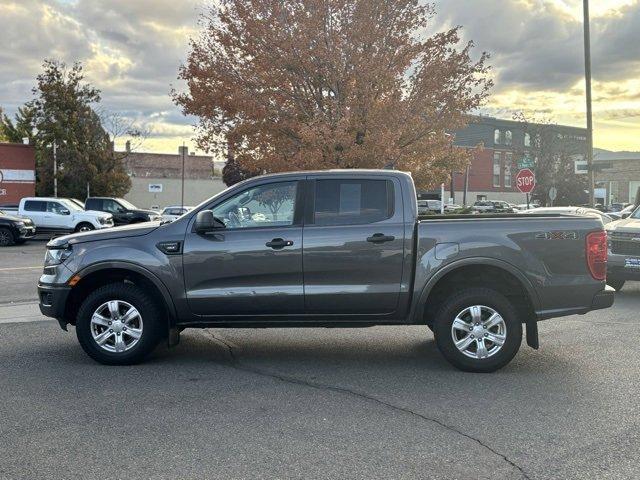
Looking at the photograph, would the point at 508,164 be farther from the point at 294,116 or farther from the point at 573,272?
the point at 573,272

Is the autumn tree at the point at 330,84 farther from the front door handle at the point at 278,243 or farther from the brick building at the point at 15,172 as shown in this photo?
the brick building at the point at 15,172

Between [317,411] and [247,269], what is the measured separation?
173cm

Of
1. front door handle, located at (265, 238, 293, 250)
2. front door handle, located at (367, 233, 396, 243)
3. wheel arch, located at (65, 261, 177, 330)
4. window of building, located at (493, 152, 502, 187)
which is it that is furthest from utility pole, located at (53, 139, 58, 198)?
window of building, located at (493, 152, 502, 187)

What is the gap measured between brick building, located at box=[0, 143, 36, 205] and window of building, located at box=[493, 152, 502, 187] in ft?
181

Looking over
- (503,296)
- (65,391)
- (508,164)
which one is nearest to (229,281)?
(65,391)

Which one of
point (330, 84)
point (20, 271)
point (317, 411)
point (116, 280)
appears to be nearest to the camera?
point (317, 411)

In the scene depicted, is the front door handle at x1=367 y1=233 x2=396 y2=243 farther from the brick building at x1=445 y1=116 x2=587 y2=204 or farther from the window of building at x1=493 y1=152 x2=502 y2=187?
the window of building at x1=493 y1=152 x2=502 y2=187

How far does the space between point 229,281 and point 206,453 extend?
2306mm

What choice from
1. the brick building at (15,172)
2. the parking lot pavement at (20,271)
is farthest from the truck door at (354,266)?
the brick building at (15,172)

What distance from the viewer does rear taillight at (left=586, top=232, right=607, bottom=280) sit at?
20.3 feet

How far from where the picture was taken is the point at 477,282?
651 centimetres

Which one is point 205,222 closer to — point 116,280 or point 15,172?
point 116,280

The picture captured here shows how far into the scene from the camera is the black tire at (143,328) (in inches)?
250

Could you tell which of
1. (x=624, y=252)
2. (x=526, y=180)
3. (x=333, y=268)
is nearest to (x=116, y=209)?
(x=526, y=180)
